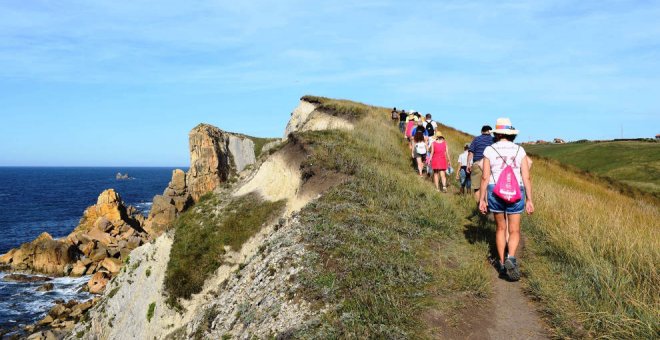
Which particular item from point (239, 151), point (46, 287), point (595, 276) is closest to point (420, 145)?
point (595, 276)

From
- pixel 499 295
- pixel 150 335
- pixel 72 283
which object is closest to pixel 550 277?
pixel 499 295

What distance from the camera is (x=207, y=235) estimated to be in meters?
17.9

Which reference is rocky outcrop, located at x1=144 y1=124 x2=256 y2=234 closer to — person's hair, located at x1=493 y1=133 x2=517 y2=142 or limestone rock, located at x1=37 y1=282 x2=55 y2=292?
limestone rock, located at x1=37 y1=282 x2=55 y2=292

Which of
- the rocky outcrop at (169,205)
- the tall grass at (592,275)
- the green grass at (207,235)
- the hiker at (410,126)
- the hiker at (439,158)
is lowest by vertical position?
the rocky outcrop at (169,205)

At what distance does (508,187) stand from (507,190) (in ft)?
0.21

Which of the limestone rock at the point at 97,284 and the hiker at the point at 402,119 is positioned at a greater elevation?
the hiker at the point at 402,119

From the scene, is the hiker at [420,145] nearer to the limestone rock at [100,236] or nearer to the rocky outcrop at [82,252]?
the rocky outcrop at [82,252]

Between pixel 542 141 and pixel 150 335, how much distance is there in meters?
105

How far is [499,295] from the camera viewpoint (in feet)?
25.1

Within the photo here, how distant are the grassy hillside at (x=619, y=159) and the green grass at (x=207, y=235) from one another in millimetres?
44722

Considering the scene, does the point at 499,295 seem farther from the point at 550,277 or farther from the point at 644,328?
the point at 644,328

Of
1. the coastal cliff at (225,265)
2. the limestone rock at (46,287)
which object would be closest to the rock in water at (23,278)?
the coastal cliff at (225,265)

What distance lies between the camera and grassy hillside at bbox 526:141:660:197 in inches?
2126

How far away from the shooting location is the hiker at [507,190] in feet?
26.9
